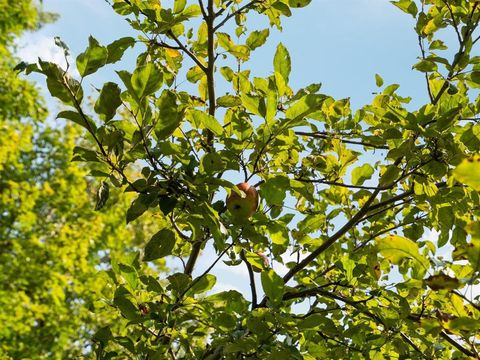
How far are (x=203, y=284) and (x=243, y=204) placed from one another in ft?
1.10

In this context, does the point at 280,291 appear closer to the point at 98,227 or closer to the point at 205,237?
the point at 205,237

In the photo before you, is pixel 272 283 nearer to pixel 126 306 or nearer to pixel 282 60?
pixel 126 306

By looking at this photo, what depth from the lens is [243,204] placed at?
1885 millimetres

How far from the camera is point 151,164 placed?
61.1 inches

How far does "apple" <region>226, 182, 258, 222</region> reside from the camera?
1.79m

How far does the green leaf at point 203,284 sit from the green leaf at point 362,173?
83 cm

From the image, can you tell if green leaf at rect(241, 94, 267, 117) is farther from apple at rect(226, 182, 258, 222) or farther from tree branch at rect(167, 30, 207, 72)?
tree branch at rect(167, 30, 207, 72)

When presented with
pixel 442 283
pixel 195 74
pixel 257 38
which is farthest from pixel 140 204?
pixel 257 38

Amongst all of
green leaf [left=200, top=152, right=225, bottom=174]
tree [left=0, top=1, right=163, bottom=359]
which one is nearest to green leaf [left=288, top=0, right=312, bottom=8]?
green leaf [left=200, top=152, right=225, bottom=174]

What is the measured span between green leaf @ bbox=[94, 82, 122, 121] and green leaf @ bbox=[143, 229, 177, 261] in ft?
1.66

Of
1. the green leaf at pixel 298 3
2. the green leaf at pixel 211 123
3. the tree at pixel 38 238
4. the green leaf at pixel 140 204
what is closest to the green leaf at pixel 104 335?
the green leaf at pixel 140 204

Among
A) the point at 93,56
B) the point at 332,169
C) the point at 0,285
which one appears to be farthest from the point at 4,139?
the point at 93,56

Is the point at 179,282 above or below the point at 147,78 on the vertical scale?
below

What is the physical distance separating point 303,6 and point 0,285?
9.19 metres
